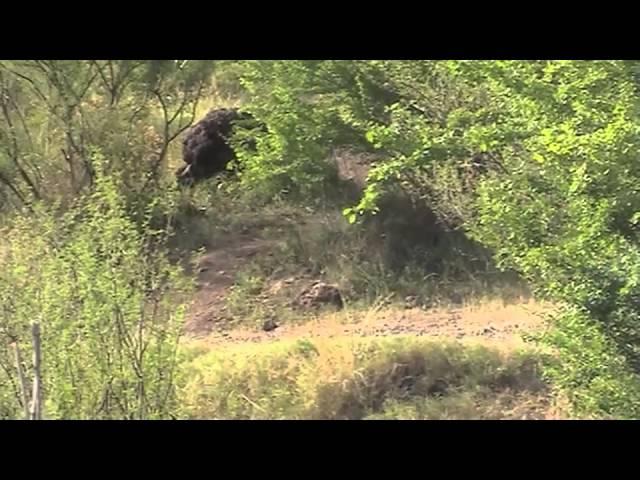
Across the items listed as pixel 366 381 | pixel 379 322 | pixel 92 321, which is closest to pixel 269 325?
pixel 379 322

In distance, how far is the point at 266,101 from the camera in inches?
396

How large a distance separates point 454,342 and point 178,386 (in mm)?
2975

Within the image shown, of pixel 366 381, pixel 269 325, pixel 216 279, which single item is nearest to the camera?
pixel 366 381

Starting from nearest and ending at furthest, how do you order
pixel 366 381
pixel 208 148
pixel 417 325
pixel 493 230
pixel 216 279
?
1. pixel 493 230
2. pixel 366 381
3. pixel 417 325
4. pixel 216 279
5. pixel 208 148

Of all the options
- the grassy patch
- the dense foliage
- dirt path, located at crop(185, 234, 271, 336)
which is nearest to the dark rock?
dirt path, located at crop(185, 234, 271, 336)

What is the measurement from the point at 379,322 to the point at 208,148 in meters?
3.60

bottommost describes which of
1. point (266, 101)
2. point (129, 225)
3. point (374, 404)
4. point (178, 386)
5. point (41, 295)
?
point (374, 404)

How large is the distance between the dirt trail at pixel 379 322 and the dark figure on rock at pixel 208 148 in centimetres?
173

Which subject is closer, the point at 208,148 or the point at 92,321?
the point at 92,321

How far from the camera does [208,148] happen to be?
11406mm

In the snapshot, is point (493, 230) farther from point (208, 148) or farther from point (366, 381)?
point (208, 148)

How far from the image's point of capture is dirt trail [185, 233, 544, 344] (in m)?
8.38
